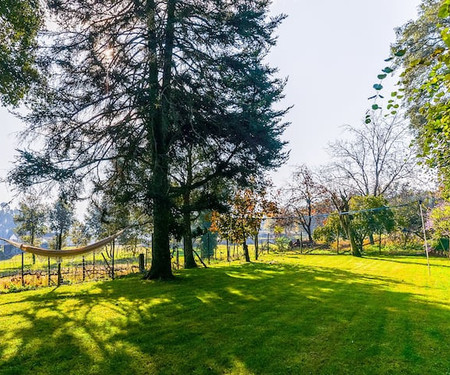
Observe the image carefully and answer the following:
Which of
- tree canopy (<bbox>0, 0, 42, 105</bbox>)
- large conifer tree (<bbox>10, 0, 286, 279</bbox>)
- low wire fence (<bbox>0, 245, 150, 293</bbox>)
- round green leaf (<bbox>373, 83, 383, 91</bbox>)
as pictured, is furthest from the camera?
low wire fence (<bbox>0, 245, 150, 293</bbox>)

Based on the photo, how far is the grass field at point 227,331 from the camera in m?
3.06

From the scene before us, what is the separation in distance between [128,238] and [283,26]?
16898mm

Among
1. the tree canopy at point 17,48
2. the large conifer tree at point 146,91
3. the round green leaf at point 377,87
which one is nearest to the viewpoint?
the round green leaf at point 377,87

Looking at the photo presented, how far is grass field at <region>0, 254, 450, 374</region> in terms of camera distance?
10.0 ft

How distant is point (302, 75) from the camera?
9.34 m

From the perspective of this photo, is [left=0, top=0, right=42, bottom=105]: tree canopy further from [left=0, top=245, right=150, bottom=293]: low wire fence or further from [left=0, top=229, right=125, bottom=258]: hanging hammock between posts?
[left=0, top=245, right=150, bottom=293]: low wire fence

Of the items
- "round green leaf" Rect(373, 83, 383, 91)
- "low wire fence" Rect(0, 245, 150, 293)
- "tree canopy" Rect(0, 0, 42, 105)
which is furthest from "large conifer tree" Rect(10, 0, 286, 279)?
"round green leaf" Rect(373, 83, 383, 91)

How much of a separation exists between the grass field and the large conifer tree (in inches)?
110

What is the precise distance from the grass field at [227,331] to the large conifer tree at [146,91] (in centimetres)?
280

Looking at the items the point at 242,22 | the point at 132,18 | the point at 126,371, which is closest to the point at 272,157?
the point at 242,22

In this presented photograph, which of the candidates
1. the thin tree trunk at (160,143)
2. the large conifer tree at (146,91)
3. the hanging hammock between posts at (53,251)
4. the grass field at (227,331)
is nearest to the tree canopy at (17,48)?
the large conifer tree at (146,91)

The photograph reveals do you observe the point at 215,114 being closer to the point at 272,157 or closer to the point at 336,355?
the point at 272,157

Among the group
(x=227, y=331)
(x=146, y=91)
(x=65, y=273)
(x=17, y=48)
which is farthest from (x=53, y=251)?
(x=65, y=273)

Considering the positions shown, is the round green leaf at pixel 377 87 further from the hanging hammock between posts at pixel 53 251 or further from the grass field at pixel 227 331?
the hanging hammock between posts at pixel 53 251
